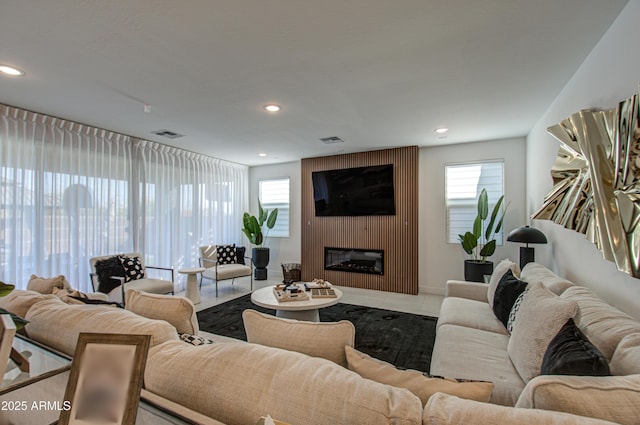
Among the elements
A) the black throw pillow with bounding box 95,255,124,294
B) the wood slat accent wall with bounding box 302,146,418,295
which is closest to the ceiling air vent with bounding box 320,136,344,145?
the wood slat accent wall with bounding box 302,146,418,295

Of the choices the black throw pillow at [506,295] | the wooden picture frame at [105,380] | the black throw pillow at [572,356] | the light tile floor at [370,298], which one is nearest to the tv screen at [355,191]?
the light tile floor at [370,298]

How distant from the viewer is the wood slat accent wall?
16.2 feet

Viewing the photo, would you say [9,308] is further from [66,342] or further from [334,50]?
[334,50]

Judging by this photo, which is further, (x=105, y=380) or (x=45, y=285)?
(x=45, y=285)

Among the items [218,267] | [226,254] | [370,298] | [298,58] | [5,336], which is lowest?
[370,298]

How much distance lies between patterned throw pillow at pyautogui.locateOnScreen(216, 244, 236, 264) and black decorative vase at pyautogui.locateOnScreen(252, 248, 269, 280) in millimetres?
550

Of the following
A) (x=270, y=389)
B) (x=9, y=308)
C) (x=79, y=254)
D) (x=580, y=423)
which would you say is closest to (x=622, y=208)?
(x=580, y=423)

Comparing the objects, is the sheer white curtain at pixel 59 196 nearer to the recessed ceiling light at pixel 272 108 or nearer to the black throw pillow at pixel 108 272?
the black throw pillow at pixel 108 272

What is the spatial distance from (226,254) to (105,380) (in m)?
4.95

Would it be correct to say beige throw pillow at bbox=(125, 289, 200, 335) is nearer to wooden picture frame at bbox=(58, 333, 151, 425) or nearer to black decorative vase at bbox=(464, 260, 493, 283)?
wooden picture frame at bbox=(58, 333, 151, 425)

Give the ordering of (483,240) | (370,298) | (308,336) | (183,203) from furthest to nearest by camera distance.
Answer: (183,203) < (370,298) < (483,240) < (308,336)

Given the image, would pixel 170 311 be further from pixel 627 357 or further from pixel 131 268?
pixel 131 268

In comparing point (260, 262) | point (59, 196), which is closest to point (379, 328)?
point (260, 262)

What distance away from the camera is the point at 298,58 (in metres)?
2.17
